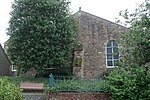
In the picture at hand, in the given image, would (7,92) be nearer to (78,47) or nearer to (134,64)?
(134,64)

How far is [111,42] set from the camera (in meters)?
27.2

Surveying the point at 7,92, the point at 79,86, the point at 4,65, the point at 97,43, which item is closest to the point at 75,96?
the point at 79,86

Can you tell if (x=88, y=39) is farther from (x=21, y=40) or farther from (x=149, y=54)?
(x=149, y=54)

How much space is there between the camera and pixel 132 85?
13.8m

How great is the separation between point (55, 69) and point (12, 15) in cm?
657

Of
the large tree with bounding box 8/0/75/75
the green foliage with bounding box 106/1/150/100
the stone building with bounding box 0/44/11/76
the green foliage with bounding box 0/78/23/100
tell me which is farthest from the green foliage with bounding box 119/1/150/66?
the stone building with bounding box 0/44/11/76

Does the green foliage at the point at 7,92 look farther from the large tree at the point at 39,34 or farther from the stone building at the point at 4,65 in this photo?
the stone building at the point at 4,65

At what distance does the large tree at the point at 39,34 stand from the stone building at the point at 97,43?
352 cm

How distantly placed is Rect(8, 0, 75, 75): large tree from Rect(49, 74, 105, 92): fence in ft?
21.2

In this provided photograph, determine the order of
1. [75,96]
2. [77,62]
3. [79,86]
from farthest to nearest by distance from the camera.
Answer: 1. [77,62]
2. [79,86]
3. [75,96]

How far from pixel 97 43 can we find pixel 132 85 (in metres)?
13.5

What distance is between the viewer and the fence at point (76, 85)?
1538cm

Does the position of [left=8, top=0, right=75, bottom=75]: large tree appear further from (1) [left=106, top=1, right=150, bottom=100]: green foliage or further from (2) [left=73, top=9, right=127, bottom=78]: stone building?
(1) [left=106, top=1, right=150, bottom=100]: green foliage

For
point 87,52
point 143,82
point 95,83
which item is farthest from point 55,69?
point 143,82
